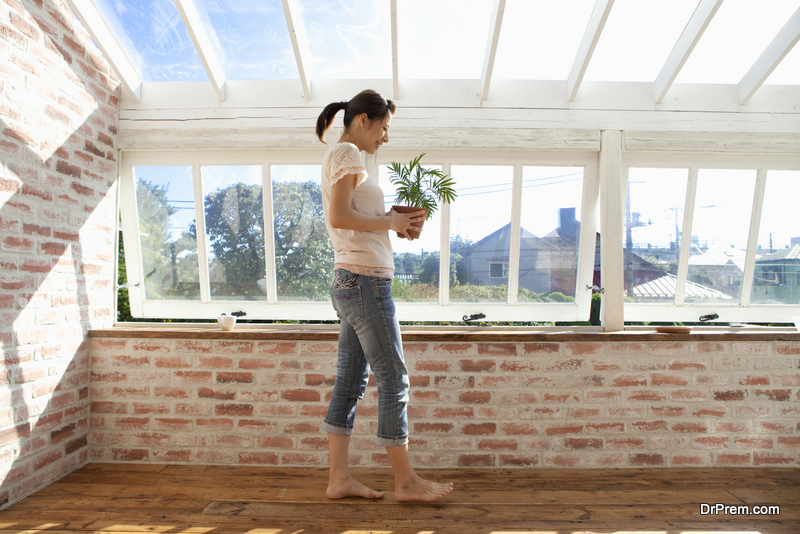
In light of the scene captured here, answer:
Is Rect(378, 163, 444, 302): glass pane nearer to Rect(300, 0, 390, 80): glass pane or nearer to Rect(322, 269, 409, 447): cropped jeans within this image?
Rect(300, 0, 390, 80): glass pane

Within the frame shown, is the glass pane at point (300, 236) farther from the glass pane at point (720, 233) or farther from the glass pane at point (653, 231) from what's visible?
the glass pane at point (720, 233)

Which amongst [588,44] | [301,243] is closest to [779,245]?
[588,44]

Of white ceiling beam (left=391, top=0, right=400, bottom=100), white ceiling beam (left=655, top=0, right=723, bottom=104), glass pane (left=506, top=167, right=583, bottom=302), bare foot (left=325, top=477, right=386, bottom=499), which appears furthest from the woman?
white ceiling beam (left=655, top=0, right=723, bottom=104)

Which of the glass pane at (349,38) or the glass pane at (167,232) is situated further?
the glass pane at (167,232)

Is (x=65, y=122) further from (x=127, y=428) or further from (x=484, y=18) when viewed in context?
(x=484, y=18)

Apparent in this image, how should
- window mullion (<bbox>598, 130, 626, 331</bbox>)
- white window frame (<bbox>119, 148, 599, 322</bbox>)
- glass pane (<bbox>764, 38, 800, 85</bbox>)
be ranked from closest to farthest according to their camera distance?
glass pane (<bbox>764, 38, 800, 85</bbox>) → window mullion (<bbox>598, 130, 626, 331</bbox>) → white window frame (<bbox>119, 148, 599, 322</bbox>)

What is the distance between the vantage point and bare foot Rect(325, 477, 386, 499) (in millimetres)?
2104

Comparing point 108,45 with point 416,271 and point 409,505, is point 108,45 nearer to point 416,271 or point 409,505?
point 416,271

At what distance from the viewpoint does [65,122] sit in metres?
2.51

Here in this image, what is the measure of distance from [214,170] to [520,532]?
262cm

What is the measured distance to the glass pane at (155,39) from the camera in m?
2.63

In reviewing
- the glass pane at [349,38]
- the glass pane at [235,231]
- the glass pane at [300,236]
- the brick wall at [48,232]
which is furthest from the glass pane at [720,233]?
the brick wall at [48,232]

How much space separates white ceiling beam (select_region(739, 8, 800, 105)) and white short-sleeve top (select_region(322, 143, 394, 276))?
2.32 m

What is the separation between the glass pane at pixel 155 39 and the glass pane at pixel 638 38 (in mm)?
2319
